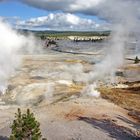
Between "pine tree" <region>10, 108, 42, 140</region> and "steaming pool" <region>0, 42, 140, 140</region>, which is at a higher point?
"pine tree" <region>10, 108, 42, 140</region>

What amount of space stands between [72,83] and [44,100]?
9.51 meters

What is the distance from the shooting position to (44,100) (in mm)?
33594

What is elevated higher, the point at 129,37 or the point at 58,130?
the point at 129,37

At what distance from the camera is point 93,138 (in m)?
22.5

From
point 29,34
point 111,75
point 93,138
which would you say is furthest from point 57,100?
point 29,34

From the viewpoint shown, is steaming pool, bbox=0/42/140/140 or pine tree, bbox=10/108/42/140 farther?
steaming pool, bbox=0/42/140/140

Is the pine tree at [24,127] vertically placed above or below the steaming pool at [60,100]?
above

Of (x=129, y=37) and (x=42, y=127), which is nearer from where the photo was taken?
(x=42, y=127)

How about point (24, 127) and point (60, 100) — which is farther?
point (60, 100)

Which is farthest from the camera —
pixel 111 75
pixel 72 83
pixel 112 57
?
pixel 111 75

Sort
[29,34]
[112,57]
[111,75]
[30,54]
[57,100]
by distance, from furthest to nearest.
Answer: [30,54], [29,34], [111,75], [112,57], [57,100]

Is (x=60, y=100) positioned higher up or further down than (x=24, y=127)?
further down

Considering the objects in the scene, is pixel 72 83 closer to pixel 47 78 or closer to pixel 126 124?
pixel 47 78

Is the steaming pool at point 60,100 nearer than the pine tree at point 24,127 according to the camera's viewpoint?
No
